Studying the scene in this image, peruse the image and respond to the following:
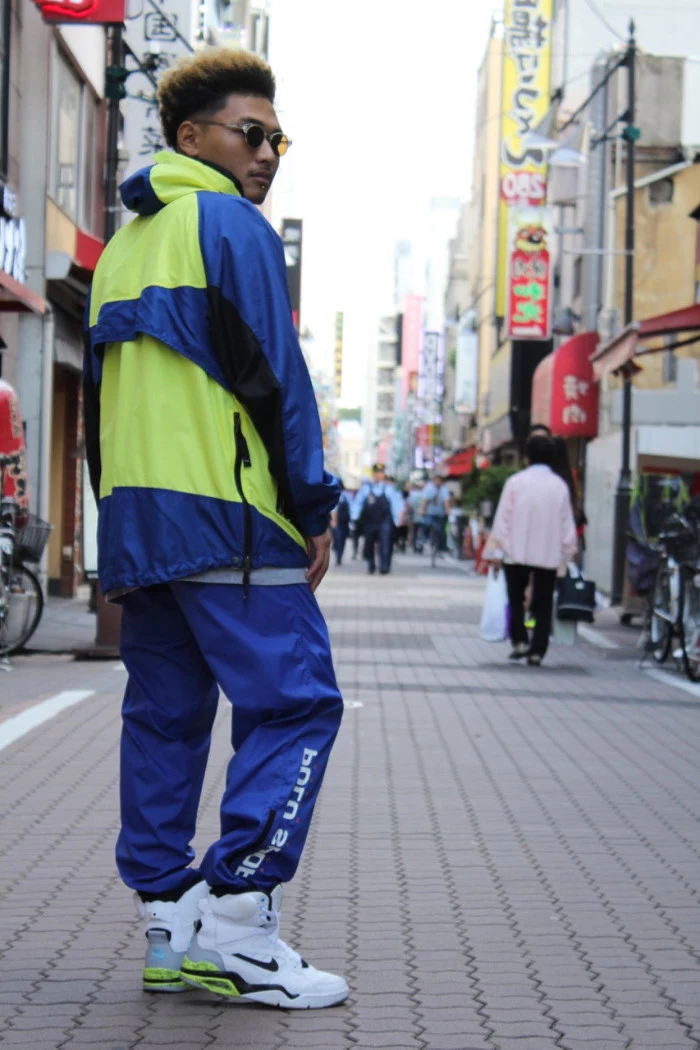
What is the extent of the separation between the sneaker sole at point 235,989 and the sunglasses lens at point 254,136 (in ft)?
5.74

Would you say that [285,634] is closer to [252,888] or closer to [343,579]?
[252,888]

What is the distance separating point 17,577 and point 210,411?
9.08m

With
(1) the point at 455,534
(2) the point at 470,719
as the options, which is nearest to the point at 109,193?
(2) the point at 470,719

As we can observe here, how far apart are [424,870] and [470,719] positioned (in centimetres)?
420

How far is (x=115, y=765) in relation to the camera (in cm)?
755

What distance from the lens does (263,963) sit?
3.79m

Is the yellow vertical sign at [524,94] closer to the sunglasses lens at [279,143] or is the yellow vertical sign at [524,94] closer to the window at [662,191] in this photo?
the window at [662,191]

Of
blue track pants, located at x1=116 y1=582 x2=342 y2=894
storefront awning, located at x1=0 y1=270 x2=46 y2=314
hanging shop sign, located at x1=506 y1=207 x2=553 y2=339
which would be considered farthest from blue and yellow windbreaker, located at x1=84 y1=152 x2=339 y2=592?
hanging shop sign, located at x1=506 y1=207 x2=553 y2=339

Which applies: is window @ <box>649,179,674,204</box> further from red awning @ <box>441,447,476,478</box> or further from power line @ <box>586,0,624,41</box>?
red awning @ <box>441,447,476,478</box>

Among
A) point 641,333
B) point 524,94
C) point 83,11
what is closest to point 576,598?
point 641,333

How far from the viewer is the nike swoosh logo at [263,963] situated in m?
3.77

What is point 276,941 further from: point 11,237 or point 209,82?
point 11,237

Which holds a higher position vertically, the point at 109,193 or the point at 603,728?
the point at 109,193

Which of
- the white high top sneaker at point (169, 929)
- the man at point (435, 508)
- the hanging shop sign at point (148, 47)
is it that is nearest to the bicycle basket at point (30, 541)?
the white high top sneaker at point (169, 929)
